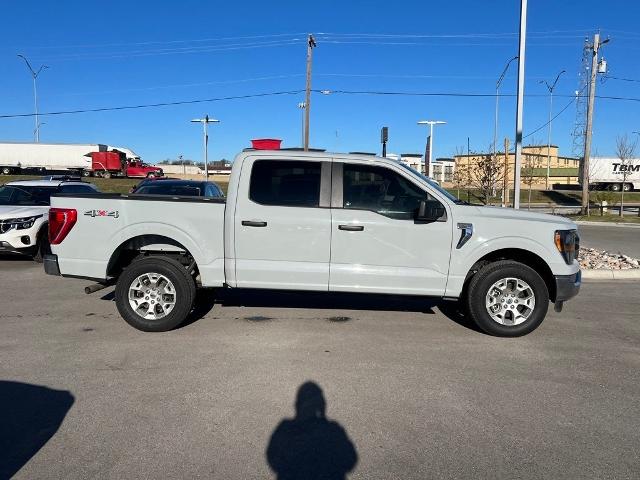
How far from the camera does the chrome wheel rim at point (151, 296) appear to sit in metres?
5.75

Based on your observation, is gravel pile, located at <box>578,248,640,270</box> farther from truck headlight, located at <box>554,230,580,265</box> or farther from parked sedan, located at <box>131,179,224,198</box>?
parked sedan, located at <box>131,179,224,198</box>

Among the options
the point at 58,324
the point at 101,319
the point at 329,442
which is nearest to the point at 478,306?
the point at 329,442

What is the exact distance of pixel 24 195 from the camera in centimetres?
1094

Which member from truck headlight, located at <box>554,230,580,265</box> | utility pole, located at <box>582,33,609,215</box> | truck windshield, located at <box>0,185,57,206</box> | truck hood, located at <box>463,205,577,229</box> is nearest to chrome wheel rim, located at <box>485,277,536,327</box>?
truck headlight, located at <box>554,230,580,265</box>

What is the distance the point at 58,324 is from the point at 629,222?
2392 centimetres

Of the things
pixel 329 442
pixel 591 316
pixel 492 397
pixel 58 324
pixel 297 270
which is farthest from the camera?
pixel 591 316

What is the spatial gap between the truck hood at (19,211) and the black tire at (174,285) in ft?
16.8

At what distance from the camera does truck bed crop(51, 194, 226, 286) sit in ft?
18.6

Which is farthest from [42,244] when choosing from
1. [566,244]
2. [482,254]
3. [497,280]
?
[566,244]

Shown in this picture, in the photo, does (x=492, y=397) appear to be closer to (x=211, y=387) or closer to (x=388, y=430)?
(x=388, y=430)

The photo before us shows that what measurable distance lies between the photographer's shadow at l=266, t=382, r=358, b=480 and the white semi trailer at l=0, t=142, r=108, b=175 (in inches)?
2232

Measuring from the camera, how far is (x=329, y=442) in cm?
341

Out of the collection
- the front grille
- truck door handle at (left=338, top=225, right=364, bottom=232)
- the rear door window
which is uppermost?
the rear door window

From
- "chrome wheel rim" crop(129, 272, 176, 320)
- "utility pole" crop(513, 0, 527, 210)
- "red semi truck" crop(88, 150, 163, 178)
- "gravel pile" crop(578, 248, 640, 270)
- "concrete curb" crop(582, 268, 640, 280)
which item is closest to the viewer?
"chrome wheel rim" crop(129, 272, 176, 320)
